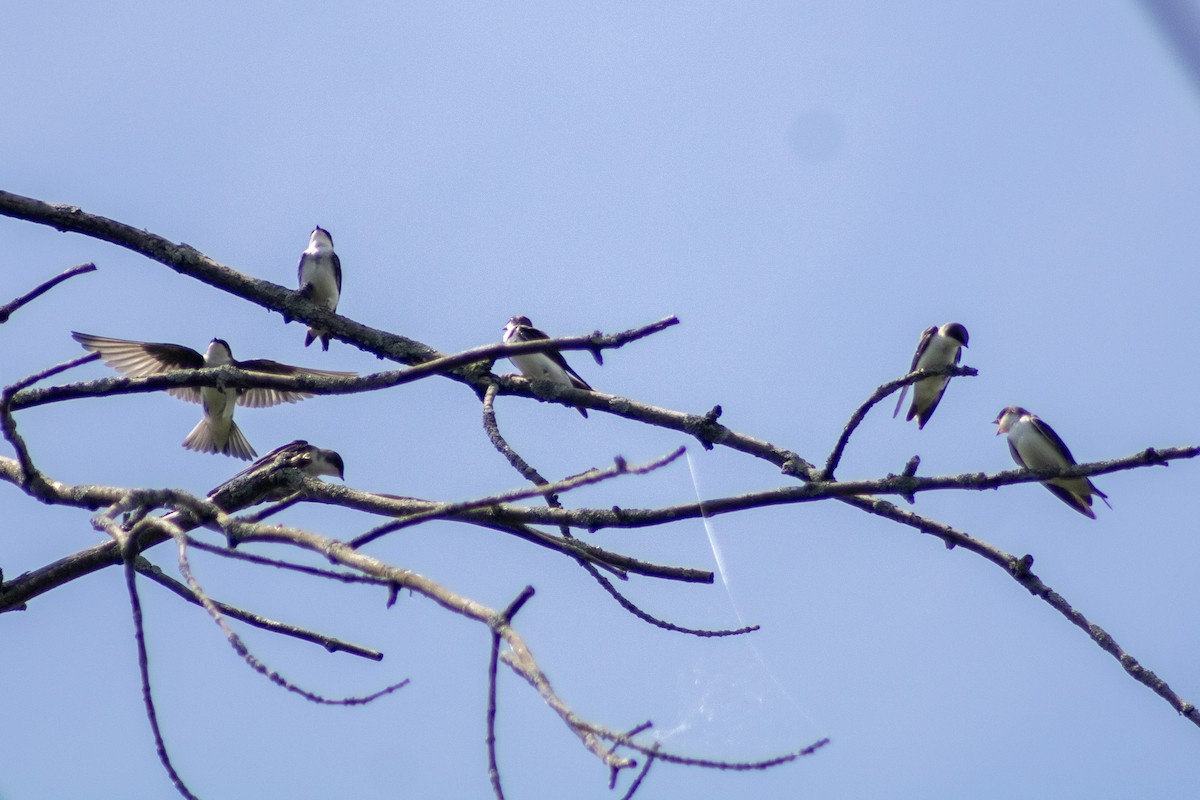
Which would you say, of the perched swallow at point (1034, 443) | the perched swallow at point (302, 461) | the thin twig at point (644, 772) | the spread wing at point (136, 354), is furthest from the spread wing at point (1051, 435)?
the thin twig at point (644, 772)

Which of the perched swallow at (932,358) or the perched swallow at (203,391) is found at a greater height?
the perched swallow at (203,391)

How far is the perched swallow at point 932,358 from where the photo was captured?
6.68m

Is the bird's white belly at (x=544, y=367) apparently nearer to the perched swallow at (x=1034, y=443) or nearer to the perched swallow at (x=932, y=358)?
the perched swallow at (x=932, y=358)

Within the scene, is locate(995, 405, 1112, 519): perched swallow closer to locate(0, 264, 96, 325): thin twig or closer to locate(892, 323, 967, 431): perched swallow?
locate(892, 323, 967, 431): perched swallow

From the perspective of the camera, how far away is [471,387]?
11.4 ft

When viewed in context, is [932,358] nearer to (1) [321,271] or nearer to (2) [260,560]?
(1) [321,271]

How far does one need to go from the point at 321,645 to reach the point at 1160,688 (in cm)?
182

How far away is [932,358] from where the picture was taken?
23.1ft

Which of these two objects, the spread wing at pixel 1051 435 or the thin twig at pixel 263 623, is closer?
the thin twig at pixel 263 623

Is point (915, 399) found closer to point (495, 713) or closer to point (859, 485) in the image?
point (859, 485)

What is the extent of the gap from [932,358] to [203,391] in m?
4.59

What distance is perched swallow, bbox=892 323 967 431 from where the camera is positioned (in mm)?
6676

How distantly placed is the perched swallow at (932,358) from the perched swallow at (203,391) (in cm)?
375

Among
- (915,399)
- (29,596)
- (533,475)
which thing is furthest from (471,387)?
(915,399)
